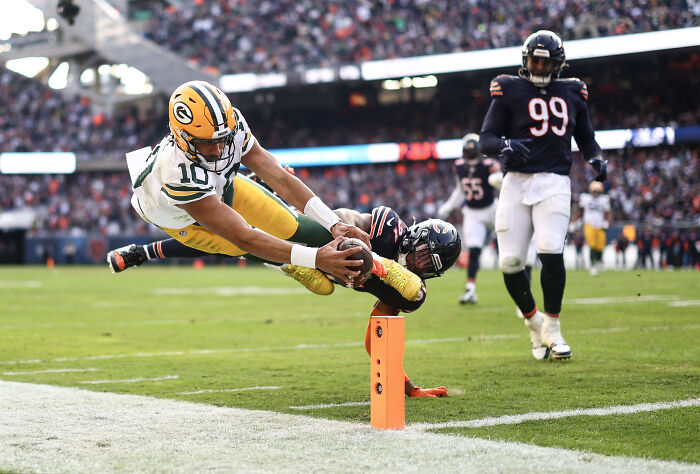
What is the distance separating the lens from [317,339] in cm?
739

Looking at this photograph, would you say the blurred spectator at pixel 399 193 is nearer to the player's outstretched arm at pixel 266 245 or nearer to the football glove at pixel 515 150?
the football glove at pixel 515 150

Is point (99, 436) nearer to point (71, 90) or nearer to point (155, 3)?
point (71, 90)

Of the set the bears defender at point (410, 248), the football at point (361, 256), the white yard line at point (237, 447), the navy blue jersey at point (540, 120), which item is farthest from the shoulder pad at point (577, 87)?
the white yard line at point (237, 447)

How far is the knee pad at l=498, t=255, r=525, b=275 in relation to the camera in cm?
596

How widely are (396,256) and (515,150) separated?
1.49 meters

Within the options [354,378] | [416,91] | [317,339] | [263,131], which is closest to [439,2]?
[416,91]

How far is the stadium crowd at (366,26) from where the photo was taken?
25.8 meters

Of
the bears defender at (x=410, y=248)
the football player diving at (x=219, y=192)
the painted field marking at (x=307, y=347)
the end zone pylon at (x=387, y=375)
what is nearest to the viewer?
the end zone pylon at (x=387, y=375)

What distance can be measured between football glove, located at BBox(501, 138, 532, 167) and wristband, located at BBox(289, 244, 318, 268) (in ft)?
7.79

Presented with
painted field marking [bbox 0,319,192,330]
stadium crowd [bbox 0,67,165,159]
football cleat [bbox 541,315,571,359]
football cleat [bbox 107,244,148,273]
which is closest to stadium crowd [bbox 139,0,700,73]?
stadium crowd [bbox 0,67,165,159]

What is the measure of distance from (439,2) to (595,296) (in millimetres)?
21726

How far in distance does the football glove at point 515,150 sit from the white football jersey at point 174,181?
1.83 metres

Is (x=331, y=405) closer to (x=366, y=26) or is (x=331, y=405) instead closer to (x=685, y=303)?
(x=685, y=303)

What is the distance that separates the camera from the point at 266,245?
390 cm
